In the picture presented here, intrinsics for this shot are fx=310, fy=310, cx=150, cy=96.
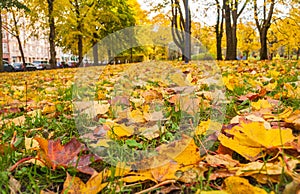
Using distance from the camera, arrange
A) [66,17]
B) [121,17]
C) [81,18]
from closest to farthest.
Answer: [66,17]
[81,18]
[121,17]

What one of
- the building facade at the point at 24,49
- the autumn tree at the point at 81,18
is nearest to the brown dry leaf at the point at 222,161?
the autumn tree at the point at 81,18

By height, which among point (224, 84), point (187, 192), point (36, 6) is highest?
point (36, 6)

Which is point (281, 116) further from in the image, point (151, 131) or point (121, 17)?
point (121, 17)

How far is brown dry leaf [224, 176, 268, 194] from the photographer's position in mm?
638

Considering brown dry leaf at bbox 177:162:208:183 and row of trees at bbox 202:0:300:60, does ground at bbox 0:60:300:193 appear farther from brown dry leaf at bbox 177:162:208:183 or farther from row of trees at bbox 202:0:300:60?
row of trees at bbox 202:0:300:60

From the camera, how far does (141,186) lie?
2.56ft

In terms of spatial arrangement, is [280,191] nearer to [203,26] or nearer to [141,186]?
[141,186]

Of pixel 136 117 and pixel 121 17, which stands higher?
pixel 121 17

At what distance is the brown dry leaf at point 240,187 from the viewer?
25.1 inches

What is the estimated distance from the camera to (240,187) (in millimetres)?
662

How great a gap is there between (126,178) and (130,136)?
46 cm

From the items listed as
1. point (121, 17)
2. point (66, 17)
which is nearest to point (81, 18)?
point (66, 17)

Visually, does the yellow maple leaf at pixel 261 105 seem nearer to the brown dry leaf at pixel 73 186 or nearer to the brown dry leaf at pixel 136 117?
the brown dry leaf at pixel 136 117

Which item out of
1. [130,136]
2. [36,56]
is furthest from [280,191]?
[36,56]
